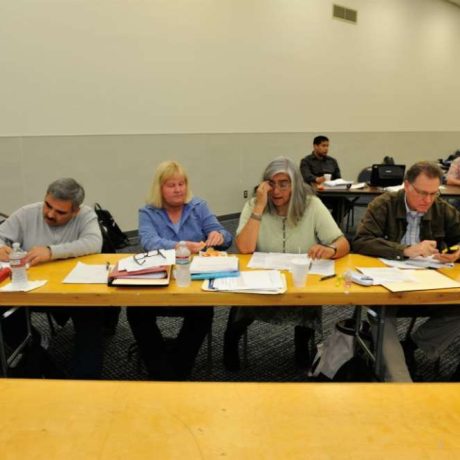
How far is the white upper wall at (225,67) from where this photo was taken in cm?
428

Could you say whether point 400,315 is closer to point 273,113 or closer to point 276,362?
point 276,362

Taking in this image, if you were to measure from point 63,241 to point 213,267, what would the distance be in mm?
914

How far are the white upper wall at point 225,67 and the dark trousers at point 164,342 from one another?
3.06 m

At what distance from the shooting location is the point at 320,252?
213cm

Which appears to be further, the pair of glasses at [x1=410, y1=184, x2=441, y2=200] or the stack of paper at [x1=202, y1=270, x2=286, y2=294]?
the pair of glasses at [x1=410, y1=184, x2=441, y2=200]

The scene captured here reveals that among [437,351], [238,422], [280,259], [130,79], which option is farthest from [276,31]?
[238,422]

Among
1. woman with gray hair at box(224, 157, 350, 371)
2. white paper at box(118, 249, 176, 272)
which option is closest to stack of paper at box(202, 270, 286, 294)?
white paper at box(118, 249, 176, 272)

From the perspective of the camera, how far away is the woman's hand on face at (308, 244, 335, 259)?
2129mm

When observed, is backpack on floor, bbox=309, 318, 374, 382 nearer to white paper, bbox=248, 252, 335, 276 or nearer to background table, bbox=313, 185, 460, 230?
white paper, bbox=248, 252, 335, 276

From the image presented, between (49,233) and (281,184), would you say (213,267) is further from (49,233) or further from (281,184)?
(49,233)

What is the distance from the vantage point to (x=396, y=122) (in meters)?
7.86

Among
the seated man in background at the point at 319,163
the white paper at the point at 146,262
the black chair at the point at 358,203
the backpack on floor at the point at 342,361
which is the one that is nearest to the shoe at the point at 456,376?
the backpack on floor at the point at 342,361

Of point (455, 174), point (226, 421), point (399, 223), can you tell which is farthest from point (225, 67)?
point (226, 421)

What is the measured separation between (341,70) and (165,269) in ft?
20.2
